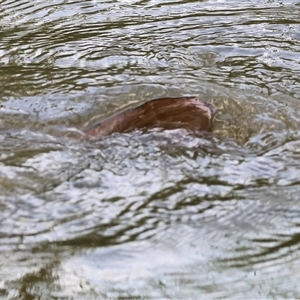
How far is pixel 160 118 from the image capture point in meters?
2.26

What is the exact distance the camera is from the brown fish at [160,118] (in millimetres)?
2246

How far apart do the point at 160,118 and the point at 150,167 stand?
248 mm

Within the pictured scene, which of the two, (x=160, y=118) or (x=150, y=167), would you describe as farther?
(x=160, y=118)

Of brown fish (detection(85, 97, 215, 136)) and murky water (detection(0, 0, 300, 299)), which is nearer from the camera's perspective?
murky water (detection(0, 0, 300, 299))

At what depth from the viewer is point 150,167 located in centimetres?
207

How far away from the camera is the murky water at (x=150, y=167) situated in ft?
5.38

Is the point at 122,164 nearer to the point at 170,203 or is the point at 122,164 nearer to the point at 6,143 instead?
the point at 170,203

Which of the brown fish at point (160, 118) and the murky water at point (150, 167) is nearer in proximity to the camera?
the murky water at point (150, 167)

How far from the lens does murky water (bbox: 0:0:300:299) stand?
1.64m

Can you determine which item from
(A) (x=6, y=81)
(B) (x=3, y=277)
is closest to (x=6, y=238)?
(B) (x=3, y=277)

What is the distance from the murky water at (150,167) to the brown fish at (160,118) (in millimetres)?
47

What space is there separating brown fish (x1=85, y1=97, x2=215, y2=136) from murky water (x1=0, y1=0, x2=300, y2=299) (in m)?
0.05

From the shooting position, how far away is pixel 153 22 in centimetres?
339

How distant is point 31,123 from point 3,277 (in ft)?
2.91
